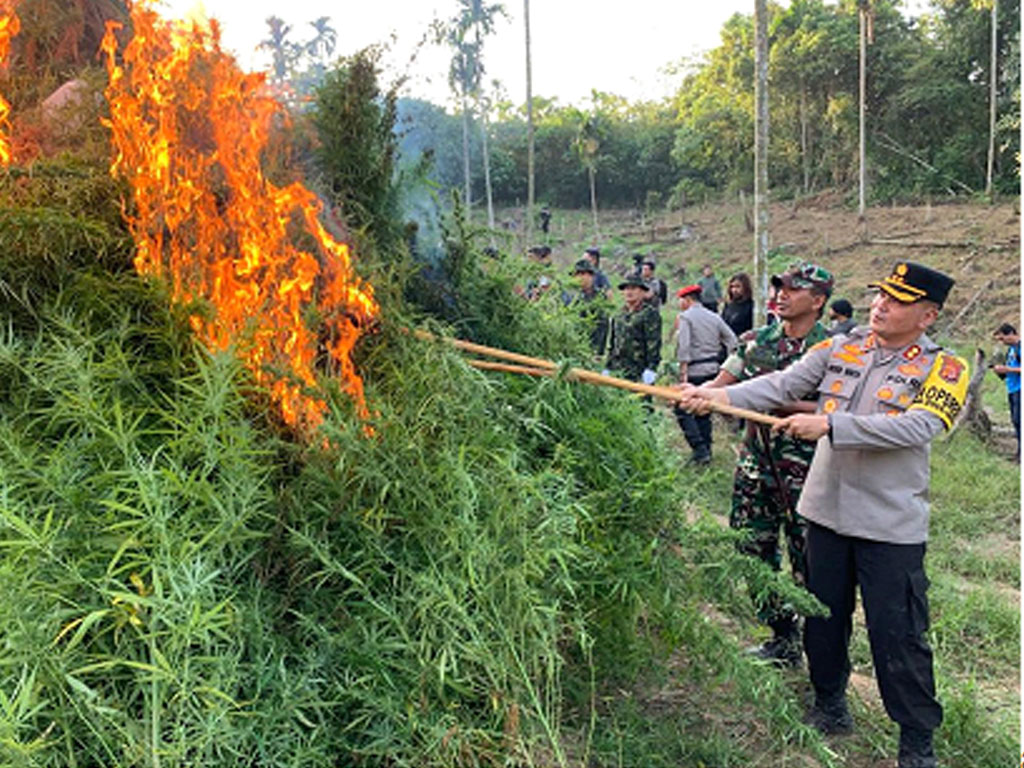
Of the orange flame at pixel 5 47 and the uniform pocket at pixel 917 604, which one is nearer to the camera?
the uniform pocket at pixel 917 604

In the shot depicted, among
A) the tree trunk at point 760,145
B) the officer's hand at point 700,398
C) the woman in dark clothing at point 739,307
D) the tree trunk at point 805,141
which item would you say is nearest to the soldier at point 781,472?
the officer's hand at point 700,398

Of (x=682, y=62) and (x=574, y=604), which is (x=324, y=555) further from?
(x=682, y=62)

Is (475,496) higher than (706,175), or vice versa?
(706,175)

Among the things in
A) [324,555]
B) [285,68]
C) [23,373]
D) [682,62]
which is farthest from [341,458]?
[682,62]

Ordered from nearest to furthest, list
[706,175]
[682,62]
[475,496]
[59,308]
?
1. [475,496]
2. [59,308]
3. [706,175]
4. [682,62]

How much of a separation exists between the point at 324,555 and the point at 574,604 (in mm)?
833

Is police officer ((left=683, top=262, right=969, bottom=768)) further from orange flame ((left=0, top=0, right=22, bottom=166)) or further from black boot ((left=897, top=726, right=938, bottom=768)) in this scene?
orange flame ((left=0, top=0, right=22, bottom=166))

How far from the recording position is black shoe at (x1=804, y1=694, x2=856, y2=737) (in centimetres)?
333

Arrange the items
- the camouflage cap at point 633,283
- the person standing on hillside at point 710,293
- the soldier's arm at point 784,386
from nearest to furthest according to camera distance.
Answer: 1. the soldier's arm at point 784,386
2. the camouflage cap at point 633,283
3. the person standing on hillside at point 710,293

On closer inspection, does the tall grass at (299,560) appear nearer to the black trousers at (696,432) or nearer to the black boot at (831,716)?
the black boot at (831,716)

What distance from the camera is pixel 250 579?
2258 millimetres

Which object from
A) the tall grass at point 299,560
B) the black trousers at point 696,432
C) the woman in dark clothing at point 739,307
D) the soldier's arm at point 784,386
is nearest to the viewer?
the tall grass at point 299,560

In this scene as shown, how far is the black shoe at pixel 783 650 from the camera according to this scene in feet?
12.6

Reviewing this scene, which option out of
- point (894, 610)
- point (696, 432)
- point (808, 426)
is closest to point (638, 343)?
point (696, 432)
